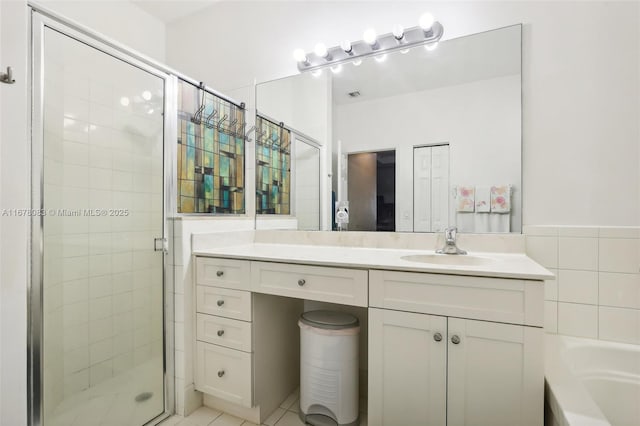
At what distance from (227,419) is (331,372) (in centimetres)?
60

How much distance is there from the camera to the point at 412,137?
1.73 m

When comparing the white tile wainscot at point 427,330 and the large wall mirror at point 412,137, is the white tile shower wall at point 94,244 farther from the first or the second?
the large wall mirror at point 412,137

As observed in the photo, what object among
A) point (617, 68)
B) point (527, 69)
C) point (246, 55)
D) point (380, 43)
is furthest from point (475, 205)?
point (246, 55)

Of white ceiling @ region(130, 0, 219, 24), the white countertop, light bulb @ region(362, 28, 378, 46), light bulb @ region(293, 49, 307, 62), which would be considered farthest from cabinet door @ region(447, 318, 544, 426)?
white ceiling @ region(130, 0, 219, 24)

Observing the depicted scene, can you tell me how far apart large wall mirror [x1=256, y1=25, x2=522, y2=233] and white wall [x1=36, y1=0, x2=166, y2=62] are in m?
1.05

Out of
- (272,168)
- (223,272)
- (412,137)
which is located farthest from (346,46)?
(223,272)

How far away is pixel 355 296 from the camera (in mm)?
1267

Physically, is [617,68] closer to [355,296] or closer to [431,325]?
[431,325]

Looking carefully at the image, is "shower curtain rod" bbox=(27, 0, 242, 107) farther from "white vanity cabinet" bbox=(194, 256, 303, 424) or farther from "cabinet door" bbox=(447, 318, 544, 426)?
"cabinet door" bbox=(447, 318, 544, 426)

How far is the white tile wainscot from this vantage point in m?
1.03

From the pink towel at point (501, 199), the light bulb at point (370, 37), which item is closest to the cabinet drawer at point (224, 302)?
the pink towel at point (501, 199)

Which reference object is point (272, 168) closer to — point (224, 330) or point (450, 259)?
point (224, 330)

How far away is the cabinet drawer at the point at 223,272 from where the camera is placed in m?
1.52

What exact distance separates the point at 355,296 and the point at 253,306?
1.75 feet
